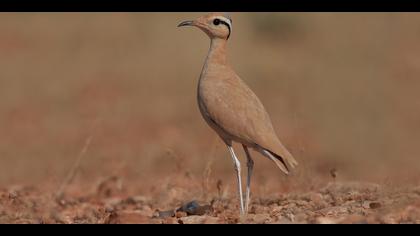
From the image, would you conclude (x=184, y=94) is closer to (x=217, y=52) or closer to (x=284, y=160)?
(x=217, y=52)

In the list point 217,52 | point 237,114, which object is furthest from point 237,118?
point 217,52

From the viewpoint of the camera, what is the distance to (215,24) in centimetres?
755

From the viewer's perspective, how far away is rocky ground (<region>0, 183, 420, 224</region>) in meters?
5.89

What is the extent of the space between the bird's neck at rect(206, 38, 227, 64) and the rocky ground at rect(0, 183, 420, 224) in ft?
4.49

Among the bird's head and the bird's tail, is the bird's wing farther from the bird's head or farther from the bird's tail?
the bird's head

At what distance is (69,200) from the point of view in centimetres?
879

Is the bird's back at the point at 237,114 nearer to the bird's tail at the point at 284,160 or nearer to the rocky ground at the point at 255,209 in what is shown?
the bird's tail at the point at 284,160

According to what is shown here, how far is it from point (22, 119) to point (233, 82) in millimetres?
9367

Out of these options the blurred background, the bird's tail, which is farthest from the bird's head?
the blurred background

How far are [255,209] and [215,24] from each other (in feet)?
5.94

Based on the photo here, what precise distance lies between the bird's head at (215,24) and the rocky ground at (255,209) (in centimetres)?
165

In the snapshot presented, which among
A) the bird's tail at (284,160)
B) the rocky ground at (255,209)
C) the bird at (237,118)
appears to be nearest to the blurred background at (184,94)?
the rocky ground at (255,209)

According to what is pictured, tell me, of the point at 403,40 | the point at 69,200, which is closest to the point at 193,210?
the point at 69,200
